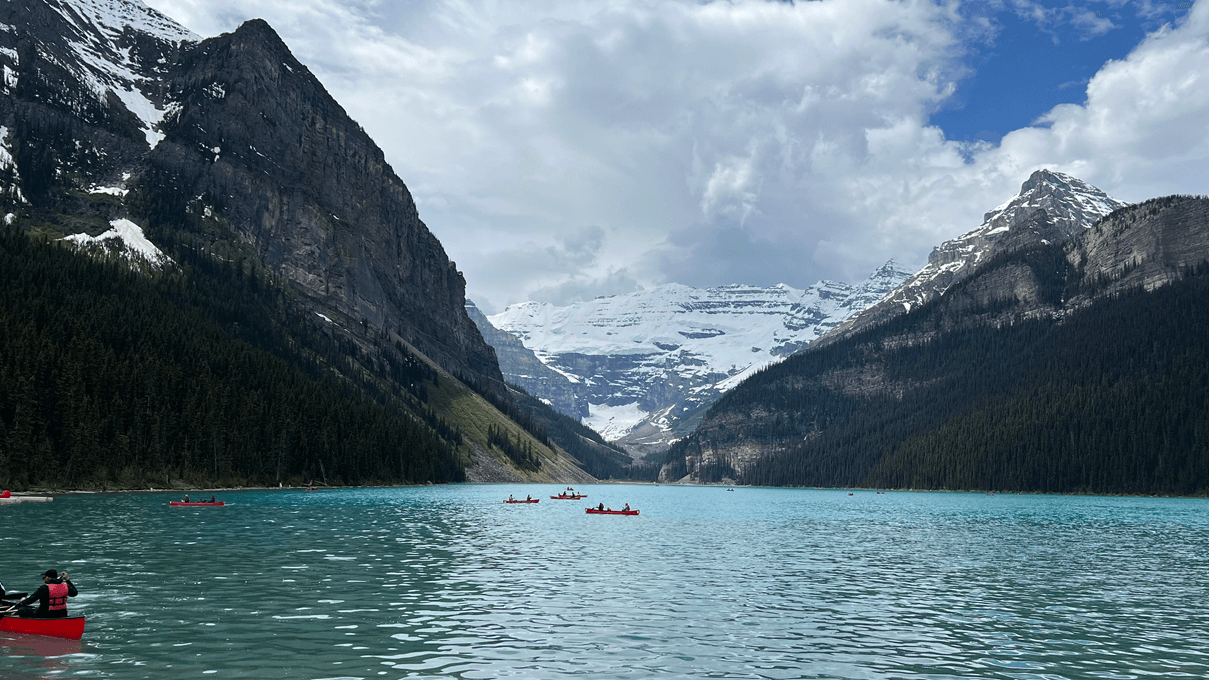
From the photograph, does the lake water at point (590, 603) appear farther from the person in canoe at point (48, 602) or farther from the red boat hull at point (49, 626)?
the person in canoe at point (48, 602)

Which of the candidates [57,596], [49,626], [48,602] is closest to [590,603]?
[57,596]

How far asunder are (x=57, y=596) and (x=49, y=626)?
114 cm

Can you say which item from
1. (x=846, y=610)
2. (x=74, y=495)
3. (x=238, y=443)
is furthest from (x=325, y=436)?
(x=846, y=610)

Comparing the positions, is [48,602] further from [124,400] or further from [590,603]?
[124,400]

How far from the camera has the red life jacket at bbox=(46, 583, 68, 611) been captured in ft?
113

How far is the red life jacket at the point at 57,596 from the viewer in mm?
34594

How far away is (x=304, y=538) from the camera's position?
75938 mm

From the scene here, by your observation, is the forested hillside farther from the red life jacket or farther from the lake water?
the red life jacket

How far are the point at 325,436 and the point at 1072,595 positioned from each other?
559ft

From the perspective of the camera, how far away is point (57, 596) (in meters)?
34.7

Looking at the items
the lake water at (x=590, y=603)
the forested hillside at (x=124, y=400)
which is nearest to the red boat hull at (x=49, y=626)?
the lake water at (x=590, y=603)

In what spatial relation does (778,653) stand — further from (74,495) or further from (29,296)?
(29,296)

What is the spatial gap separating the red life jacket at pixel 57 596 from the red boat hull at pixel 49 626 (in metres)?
0.50

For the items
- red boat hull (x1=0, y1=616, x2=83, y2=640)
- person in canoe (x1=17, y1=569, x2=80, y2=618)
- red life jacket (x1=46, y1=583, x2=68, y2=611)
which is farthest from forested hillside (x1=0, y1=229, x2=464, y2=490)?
red life jacket (x1=46, y1=583, x2=68, y2=611)
